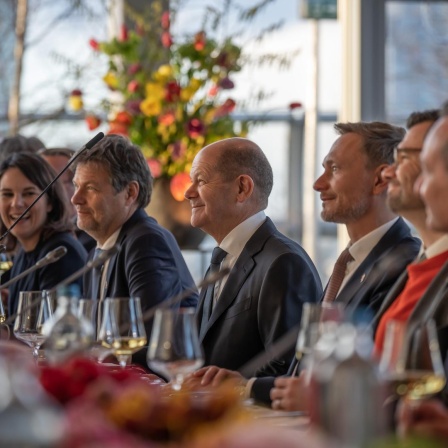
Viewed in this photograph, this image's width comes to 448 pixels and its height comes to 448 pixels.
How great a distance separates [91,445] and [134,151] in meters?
3.10

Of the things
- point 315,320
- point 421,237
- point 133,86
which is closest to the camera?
point 315,320

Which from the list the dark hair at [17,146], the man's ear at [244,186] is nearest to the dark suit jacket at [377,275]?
the man's ear at [244,186]

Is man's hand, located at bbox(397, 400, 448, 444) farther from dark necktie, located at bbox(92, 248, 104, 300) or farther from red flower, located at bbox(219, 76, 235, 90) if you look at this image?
red flower, located at bbox(219, 76, 235, 90)

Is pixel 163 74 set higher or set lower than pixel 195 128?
higher

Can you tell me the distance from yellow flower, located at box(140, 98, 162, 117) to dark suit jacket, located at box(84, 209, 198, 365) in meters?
1.12

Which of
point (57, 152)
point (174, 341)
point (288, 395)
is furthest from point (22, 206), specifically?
point (174, 341)

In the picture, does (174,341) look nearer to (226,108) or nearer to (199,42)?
(226,108)

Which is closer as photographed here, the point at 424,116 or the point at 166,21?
the point at 424,116

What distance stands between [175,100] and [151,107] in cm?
12

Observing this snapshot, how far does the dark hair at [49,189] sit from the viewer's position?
4.90 meters

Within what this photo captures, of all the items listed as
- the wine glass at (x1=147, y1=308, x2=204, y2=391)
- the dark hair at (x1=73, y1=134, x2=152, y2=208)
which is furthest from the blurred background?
the wine glass at (x1=147, y1=308, x2=204, y2=391)

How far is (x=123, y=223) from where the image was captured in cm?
435

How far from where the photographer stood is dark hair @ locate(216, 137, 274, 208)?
393cm

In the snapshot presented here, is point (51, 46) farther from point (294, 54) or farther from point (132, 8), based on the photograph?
point (294, 54)
